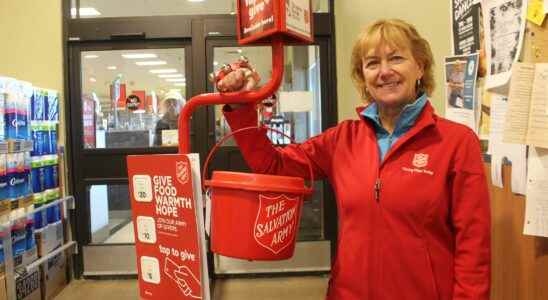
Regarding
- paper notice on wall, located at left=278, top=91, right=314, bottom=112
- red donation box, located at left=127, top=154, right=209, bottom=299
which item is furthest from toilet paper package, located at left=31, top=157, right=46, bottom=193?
red donation box, located at left=127, top=154, right=209, bottom=299

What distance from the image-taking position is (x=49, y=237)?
11.8 feet

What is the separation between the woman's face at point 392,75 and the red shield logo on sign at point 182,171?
0.54m

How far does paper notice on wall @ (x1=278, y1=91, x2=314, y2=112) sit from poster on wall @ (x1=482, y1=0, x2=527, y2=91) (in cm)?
250

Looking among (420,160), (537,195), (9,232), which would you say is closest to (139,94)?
(9,232)

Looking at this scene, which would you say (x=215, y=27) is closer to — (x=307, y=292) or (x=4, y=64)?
(x=4, y=64)

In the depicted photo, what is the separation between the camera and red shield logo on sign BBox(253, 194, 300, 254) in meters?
1.22

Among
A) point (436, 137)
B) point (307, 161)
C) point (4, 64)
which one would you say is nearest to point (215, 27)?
point (4, 64)

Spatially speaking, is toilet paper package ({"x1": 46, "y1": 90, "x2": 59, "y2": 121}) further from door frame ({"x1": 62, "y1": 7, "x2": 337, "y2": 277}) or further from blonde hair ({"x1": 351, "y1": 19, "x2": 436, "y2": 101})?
blonde hair ({"x1": 351, "y1": 19, "x2": 436, "y2": 101})

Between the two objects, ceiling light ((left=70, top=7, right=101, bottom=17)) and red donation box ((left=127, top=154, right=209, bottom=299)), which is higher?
ceiling light ((left=70, top=7, right=101, bottom=17))

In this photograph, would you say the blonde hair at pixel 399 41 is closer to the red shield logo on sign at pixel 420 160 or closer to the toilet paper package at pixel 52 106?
the red shield logo on sign at pixel 420 160

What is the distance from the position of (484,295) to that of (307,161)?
0.59 meters

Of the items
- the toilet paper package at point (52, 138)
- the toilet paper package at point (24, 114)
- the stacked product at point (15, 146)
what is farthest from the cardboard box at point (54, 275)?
the toilet paper package at point (24, 114)

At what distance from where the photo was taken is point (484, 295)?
3.87ft

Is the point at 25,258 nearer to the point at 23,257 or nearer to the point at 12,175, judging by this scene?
the point at 23,257
